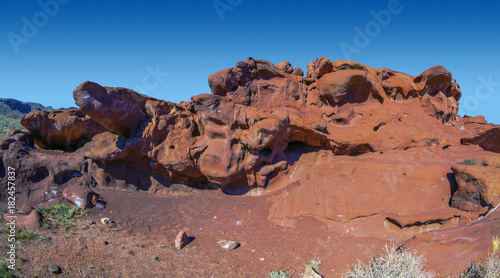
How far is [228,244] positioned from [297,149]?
3946mm

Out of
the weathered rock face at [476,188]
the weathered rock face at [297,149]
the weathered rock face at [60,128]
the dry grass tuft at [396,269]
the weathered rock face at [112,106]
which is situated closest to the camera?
the dry grass tuft at [396,269]

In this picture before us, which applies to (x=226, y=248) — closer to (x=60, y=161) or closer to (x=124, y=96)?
(x=124, y=96)

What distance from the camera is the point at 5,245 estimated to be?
583 centimetres

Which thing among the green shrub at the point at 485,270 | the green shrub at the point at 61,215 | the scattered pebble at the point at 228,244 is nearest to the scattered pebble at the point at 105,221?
the green shrub at the point at 61,215

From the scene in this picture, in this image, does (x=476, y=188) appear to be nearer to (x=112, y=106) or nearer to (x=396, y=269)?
(x=396, y=269)

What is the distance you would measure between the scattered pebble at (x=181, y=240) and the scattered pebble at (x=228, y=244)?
84cm

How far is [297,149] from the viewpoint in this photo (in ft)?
30.5

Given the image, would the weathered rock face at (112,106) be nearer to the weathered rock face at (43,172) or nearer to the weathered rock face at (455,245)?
the weathered rock face at (43,172)

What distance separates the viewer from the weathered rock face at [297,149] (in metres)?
7.47

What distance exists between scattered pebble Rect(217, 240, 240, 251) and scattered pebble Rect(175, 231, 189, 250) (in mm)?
840

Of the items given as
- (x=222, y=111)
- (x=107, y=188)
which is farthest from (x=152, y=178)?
(x=222, y=111)

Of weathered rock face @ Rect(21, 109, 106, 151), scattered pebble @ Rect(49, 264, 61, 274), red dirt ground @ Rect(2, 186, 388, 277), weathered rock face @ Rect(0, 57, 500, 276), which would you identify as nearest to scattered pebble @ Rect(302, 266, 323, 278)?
red dirt ground @ Rect(2, 186, 388, 277)

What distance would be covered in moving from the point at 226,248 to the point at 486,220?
615 centimetres

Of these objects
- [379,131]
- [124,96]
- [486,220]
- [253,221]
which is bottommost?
[253,221]
